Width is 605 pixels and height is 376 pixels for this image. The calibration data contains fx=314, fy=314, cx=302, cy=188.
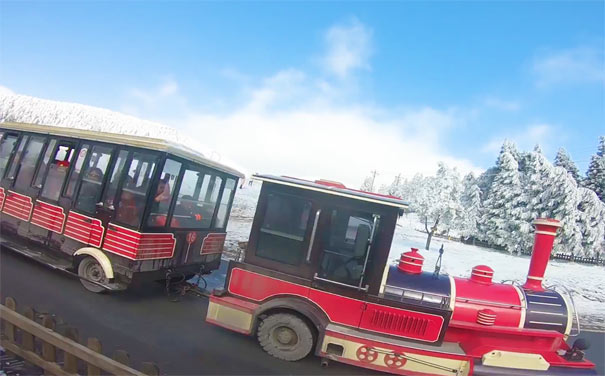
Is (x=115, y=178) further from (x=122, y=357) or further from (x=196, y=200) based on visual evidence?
(x=122, y=357)

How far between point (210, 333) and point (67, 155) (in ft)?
13.9

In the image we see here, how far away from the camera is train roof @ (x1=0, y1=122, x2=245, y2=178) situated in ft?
16.2

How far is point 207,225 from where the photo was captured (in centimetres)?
620

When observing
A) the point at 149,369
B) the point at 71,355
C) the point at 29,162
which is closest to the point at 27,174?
the point at 29,162

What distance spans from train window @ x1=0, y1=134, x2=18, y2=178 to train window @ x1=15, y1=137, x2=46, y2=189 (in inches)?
18.6

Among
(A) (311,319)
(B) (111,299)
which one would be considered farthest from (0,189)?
(A) (311,319)

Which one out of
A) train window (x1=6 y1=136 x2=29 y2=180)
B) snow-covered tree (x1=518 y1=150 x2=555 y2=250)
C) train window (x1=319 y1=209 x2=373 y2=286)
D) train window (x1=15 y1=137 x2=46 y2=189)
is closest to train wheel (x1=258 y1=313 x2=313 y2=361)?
train window (x1=319 y1=209 x2=373 y2=286)

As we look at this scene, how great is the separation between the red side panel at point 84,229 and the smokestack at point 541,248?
21.6 feet

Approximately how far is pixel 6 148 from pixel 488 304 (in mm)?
9164

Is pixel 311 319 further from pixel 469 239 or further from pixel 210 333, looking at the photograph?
pixel 469 239

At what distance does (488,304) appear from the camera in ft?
13.9

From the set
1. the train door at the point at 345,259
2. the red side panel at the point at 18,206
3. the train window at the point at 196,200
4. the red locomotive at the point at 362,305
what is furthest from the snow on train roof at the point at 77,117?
the train door at the point at 345,259

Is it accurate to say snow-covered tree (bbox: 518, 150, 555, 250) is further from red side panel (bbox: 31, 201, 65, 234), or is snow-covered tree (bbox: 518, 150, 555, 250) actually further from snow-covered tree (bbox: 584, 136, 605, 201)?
red side panel (bbox: 31, 201, 65, 234)

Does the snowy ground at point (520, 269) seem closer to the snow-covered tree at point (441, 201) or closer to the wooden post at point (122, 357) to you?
the snow-covered tree at point (441, 201)
